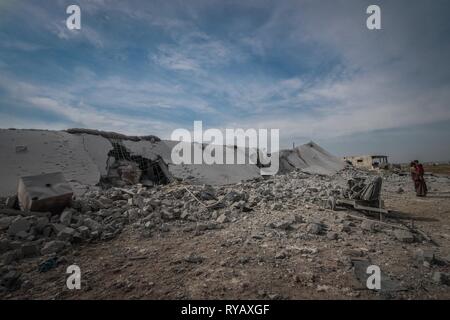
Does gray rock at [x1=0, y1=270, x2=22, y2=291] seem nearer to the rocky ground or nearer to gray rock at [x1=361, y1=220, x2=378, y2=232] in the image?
the rocky ground

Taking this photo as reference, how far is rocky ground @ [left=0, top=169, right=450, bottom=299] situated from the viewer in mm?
2702

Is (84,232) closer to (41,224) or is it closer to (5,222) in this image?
(41,224)

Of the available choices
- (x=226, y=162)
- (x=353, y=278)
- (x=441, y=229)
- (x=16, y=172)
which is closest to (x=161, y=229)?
(x=353, y=278)

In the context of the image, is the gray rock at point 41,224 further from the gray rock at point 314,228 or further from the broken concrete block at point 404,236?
the broken concrete block at point 404,236

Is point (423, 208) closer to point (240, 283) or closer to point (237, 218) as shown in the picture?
point (237, 218)

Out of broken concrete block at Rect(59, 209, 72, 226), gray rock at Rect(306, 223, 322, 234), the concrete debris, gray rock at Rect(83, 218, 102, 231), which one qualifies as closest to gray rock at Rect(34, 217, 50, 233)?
the concrete debris

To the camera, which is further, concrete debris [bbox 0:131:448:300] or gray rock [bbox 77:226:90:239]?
gray rock [bbox 77:226:90:239]

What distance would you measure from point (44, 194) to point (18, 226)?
3.02ft

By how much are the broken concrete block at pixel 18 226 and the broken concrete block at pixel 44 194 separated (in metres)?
0.62

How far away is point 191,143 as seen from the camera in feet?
50.3

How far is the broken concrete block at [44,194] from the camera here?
4949 millimetres

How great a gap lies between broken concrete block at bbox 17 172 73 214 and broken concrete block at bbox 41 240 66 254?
152 centimetres

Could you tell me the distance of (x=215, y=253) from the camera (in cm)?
367
